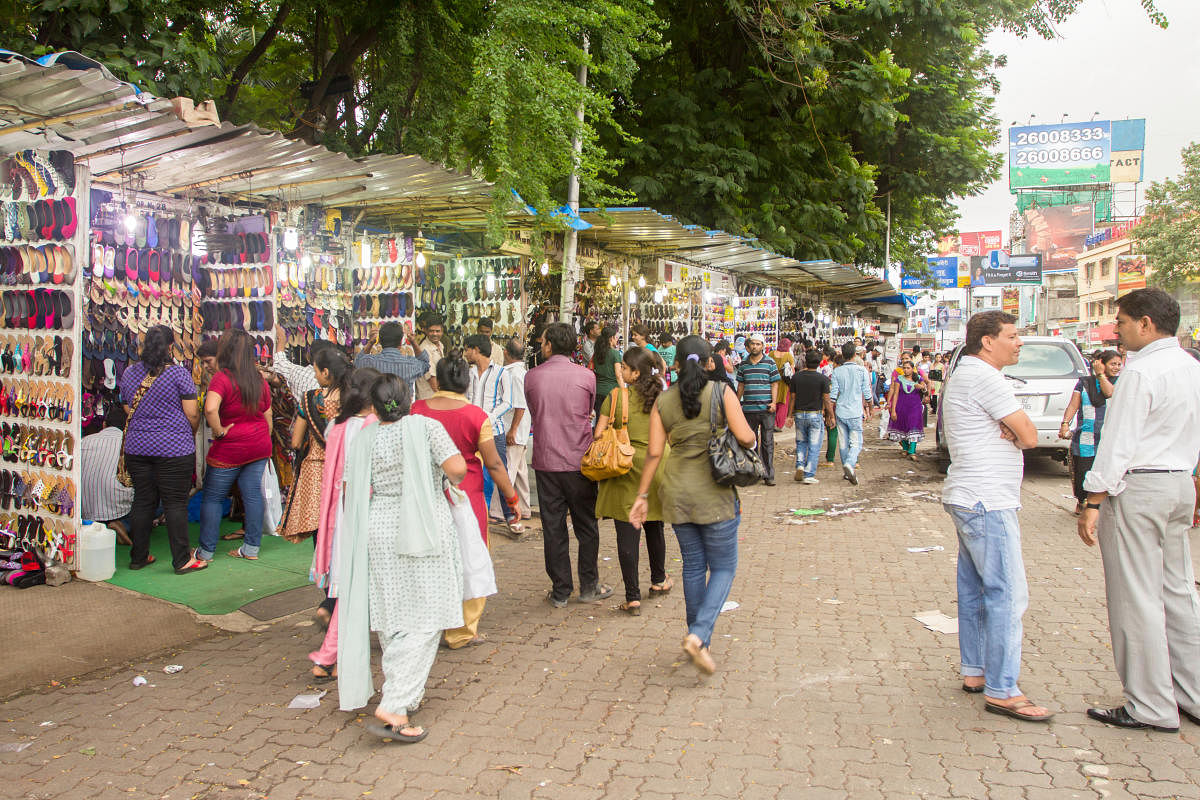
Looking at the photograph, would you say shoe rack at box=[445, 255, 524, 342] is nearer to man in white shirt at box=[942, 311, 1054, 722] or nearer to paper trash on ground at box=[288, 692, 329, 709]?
paper trash on ground at box=[288, 692, 329, 709]

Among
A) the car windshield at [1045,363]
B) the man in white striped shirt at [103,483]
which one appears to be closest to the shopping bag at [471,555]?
the man in white striped shirt at [103,483]

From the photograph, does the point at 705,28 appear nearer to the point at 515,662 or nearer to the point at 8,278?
the point at 8,278

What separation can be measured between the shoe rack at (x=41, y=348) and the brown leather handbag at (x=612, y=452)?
3851 mm

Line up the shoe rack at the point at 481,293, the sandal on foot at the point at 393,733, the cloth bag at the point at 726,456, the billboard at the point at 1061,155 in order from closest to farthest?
1. the sandal on foot at the point at 393,733
2. the cloth bag at the point at 726,456
3. the shoe rack at the point at 481,293
4. the billboard at the point at 1061,155

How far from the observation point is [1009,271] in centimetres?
5559

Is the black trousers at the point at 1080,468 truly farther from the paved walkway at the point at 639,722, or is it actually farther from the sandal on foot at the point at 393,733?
the sandal on foot at the point at 393,733

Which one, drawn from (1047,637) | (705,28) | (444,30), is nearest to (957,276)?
(705,28)

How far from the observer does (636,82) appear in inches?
703

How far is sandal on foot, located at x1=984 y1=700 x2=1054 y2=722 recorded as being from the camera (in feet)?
13.6

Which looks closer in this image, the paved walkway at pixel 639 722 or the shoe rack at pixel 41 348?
the paved walkway at pixel 639 722

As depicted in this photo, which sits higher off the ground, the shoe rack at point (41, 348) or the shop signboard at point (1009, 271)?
the shop signboard at point (1009, 271)

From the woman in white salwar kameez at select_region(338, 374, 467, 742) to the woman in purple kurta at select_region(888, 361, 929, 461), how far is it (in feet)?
37.4

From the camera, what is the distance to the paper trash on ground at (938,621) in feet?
18.4

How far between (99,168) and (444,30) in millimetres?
6247
